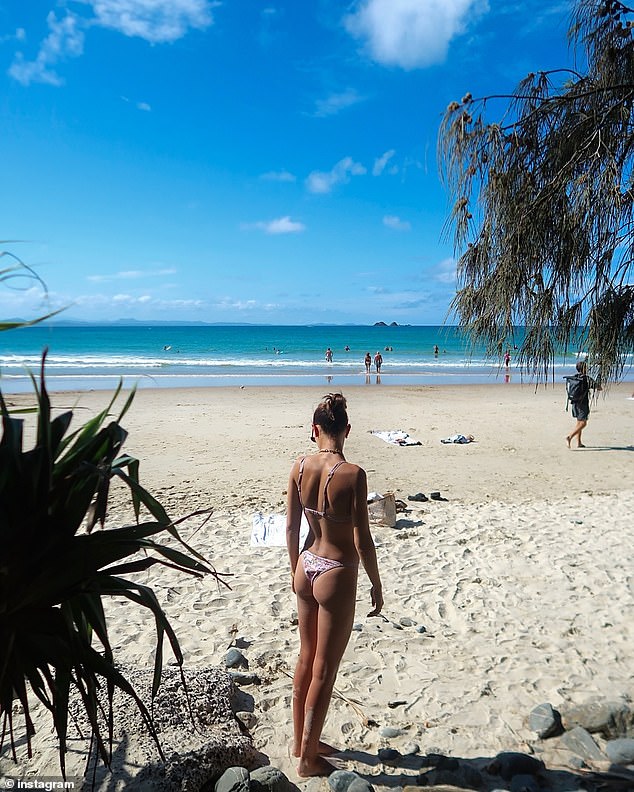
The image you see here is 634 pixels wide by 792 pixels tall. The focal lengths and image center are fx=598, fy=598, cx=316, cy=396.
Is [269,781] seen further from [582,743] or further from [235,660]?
[582,743]

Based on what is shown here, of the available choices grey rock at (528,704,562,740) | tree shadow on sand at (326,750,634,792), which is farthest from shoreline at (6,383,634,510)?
grey rock at (528,704,562,740)

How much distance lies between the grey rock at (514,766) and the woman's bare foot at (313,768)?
795mm

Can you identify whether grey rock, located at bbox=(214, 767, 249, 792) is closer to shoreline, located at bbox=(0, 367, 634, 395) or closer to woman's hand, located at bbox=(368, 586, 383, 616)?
woman's hand, located at bbox=(368, 586, 383, 616)

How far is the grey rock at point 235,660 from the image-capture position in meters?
3.98

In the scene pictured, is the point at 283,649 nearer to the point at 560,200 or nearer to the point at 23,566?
the point at 23,566

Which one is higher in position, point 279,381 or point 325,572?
point 325,572

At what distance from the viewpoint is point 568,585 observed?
17.5 feet

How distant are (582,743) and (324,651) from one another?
1.50 meters

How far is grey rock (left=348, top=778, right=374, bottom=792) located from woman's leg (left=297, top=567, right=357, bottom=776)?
0.64ft

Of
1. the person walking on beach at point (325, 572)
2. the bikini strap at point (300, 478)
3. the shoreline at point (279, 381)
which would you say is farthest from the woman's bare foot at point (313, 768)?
the shoreline at point (279, 381)

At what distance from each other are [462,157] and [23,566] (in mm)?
3621

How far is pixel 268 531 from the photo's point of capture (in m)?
6.72

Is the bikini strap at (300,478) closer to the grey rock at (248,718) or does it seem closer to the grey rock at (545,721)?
the grey rock at (248,718)

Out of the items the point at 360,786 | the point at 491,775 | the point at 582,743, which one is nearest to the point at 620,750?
the point at 582,743
